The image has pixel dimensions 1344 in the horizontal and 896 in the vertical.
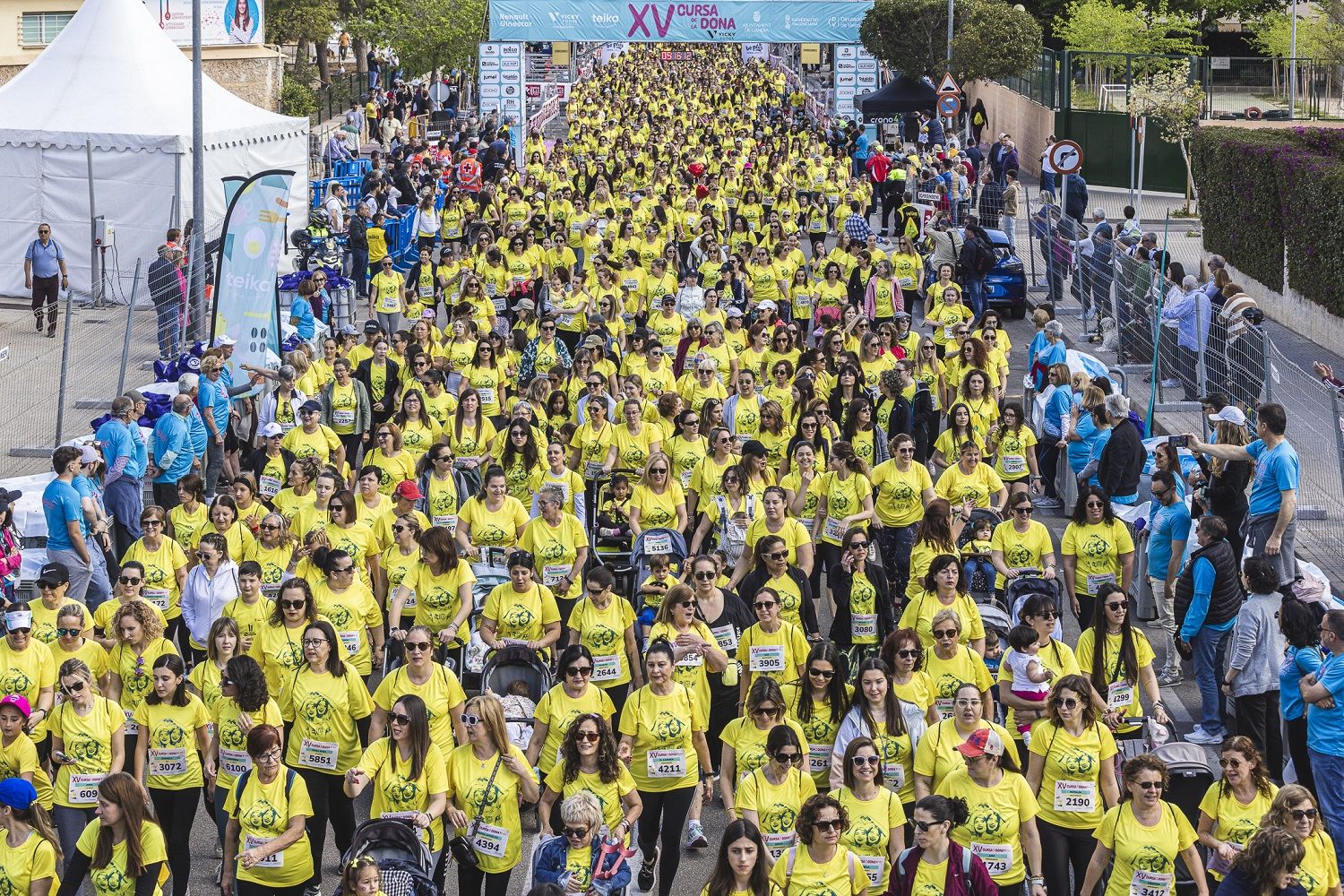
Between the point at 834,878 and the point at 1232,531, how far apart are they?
649 centimetres

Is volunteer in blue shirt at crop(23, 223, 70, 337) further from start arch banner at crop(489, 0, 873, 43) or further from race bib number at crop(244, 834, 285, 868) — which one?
start arch banner at crop(489, 0, 873, 43)

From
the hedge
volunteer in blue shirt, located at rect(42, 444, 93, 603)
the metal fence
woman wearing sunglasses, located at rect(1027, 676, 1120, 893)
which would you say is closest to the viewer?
woman wearing sunglasses, located at rect(1027, 676, 1120, 893)

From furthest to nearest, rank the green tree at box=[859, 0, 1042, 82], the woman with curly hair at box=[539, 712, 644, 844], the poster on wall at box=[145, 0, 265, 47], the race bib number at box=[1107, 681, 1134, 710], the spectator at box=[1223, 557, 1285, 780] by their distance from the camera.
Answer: the green tree at box=[859, 0, 1042, 82]
the poster on wall at box=[145, 0, 265, 47]
the spectator at box=[1223, 557, 1285, 780]
the race bib number at box=[1107, 681, 1134, 710]
the woman with curly hair at box=[539, 712, 644, 844]

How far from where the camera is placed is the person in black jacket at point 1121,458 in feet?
47.6

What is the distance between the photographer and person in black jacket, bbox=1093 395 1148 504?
47.6 feet

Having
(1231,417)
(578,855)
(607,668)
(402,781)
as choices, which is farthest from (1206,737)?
(402,781)

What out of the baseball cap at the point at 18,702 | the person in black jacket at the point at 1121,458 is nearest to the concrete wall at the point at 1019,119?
the person in black jacket at the point at 1121,458

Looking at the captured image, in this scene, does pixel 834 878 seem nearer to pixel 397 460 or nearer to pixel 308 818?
pixel 308 818

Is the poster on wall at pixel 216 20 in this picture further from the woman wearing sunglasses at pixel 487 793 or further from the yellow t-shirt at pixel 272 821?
the woman wearing sunglasses at pixel 487 793

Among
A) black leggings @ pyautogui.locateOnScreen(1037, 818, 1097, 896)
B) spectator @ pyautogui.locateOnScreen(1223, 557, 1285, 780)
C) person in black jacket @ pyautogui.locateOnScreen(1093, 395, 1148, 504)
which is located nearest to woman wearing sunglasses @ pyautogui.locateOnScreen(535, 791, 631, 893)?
black leggings @ pyautogui.locateOnScreen(1037, 818, 1097, 896)

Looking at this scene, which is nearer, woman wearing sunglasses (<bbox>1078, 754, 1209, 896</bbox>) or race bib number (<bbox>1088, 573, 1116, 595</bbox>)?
woman wearing sunglasses (<bbox>1078, 754, 1209, 896</bbox>)

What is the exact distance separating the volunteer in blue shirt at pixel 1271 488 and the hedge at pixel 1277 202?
1128 centimetres

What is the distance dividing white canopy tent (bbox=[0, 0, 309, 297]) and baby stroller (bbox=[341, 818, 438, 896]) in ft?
63.2

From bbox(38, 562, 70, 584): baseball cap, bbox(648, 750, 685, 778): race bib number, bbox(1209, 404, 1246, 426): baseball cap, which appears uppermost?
bbox(1209, 404, 1246, 426): baseball cap
